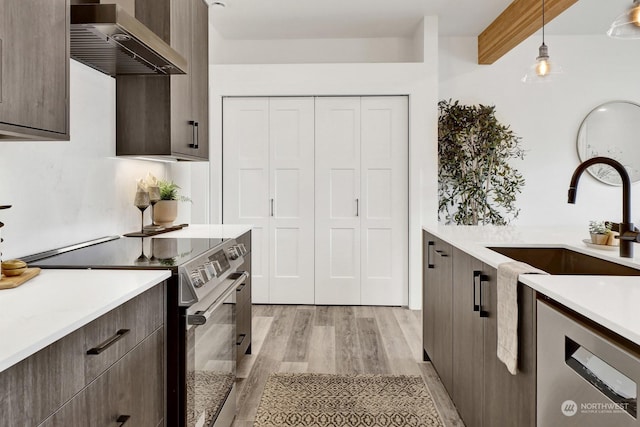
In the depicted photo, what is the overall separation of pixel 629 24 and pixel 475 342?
1.62m

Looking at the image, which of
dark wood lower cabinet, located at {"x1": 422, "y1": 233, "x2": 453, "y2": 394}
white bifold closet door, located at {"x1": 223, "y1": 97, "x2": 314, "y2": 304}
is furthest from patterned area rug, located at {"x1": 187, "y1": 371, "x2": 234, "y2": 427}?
white bifold closet door, located at {"x1": 223, "y1": 97, "x2": 314, "y2": 304}

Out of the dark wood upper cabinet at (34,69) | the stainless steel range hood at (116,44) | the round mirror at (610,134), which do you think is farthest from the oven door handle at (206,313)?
the round mirror at (610,134)

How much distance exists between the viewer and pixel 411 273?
437cm

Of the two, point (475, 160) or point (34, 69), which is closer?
point (34, 69)

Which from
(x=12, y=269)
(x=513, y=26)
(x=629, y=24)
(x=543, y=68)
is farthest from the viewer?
(x=513, y=26)

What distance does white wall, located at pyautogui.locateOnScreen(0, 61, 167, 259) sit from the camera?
1702mm

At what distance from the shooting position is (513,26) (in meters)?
3.92

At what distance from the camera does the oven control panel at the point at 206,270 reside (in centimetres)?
162

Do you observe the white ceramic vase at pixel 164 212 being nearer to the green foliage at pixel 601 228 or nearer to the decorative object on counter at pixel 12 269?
the decorative object on counter at pixel 12 269

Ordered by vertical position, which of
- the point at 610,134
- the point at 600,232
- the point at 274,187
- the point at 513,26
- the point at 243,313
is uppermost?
the point at 513,26

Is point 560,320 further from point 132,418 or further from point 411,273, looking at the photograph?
point 411,273

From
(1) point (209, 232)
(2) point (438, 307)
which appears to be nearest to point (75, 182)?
(1) point (209, 232)

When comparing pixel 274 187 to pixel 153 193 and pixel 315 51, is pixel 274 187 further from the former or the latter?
pixel 153 193

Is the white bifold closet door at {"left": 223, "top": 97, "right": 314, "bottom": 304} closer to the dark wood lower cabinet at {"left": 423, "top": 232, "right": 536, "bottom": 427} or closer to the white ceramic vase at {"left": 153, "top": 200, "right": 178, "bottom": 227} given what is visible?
the white ceramic vase at {"left": 153, "top": 200, "right": 178, "bottom": 227}
